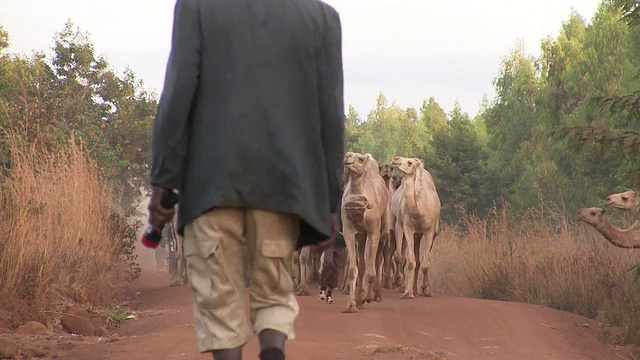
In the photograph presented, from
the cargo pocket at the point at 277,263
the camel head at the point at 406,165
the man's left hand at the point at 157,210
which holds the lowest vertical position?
the cargo pocket at the point at 277,263

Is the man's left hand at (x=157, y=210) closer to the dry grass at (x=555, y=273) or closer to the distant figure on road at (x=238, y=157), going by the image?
the distant figure on road at (x=238, y=157)

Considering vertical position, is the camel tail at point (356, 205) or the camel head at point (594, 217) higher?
the camel tail at point (356, 205)

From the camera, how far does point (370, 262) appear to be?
14.4 metres

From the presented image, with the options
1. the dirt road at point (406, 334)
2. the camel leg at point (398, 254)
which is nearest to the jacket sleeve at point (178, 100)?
the dirt road at point (406, 334)

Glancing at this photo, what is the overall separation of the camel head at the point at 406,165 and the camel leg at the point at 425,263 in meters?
0.95

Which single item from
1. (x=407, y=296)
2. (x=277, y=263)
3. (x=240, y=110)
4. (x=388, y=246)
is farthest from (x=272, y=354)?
(x=388, y=246)

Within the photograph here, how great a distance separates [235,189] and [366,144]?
11525 cm

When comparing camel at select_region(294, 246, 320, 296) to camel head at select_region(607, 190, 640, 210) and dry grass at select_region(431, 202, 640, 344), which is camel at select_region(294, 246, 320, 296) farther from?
camel head at select_region(607, 190, 640, 210)

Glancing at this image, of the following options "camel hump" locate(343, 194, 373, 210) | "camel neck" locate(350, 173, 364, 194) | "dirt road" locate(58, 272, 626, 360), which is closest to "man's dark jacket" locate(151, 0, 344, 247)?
"dirt road" locate(58, 272, 626, 360)

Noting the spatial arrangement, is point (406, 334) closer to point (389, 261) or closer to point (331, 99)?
point (331, 99)

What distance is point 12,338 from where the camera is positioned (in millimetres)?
10242

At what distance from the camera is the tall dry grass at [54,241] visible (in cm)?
1191

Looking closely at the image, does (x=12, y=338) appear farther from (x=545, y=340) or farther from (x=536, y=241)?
(x=536, y=241)

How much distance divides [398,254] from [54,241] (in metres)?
6.68
